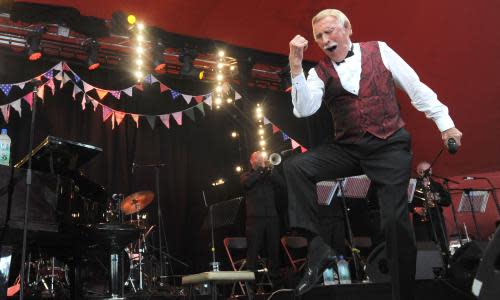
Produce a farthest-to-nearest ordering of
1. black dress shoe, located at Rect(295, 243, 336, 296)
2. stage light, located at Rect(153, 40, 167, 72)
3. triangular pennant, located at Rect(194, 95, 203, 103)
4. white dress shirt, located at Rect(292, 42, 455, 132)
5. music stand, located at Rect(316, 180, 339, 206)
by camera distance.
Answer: triangular pennant, located at Rect(194, 95, 203, 103)
stage light, located at Rect(153, 40, 167, 72)
music stand, located at Rect(316, 180, 339, 206)
white dress shirt, located at Rect(292, 42, 455, 132)
black dress shoe, located at Rect(295, 243, 336, 296)

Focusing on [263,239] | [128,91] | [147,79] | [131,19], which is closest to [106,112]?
[128,91]

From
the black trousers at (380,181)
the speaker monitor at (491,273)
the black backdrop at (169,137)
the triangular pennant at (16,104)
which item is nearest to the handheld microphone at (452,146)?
the black trousers at (380,181)

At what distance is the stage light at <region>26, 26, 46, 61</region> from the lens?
6.59 m

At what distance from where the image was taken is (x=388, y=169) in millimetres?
2404

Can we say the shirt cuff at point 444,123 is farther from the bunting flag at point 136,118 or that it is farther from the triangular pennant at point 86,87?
the bunting flag at point 136,118

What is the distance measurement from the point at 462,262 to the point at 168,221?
5.93 meters

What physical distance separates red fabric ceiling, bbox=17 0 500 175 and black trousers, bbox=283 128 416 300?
5.06 meters

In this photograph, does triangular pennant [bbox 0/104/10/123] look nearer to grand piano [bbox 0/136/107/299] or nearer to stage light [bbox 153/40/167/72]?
stage light [bbox 153/40/167/72]

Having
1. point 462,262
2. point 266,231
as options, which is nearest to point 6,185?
point 462,262

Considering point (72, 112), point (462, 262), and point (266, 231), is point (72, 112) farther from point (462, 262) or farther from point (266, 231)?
point (462, 262)

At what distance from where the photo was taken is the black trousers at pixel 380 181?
230 centimetres

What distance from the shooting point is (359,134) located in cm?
245

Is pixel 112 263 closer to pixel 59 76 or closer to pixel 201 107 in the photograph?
pixel 59 76

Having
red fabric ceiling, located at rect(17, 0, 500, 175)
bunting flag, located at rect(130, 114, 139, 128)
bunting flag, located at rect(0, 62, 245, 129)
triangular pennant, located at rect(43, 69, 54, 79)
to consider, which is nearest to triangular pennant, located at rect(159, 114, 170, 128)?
bunting flag, located at rect(0, 62, 245, 129)
